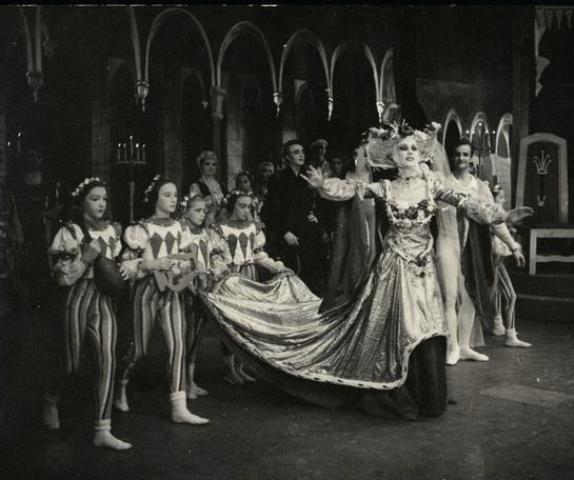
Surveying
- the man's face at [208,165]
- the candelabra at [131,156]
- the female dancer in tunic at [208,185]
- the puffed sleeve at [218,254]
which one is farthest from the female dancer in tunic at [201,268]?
the man's face at [208,165]

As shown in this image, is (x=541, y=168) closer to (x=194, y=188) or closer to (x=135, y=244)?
(x=194, y=188)

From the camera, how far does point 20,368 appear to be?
389 cm

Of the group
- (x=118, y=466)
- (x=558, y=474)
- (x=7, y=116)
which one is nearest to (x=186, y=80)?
(x=7, y=116)

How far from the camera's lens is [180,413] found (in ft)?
12.9

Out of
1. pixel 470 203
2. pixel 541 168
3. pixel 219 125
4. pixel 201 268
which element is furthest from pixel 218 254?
pixel 541 168

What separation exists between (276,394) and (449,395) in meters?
1.08

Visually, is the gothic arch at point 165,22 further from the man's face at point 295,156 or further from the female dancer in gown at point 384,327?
the female dancer in gown at point 384,327

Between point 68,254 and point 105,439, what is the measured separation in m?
0.93

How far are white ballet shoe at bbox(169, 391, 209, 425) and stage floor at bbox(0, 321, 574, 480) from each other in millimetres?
54

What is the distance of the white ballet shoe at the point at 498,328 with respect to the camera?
20.0ft

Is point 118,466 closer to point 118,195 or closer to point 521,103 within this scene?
point 118,195

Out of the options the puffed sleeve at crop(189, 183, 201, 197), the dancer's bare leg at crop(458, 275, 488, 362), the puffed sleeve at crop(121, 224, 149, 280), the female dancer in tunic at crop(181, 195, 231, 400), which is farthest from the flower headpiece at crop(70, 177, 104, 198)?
the dancer's bare leg at crop(458, 275, 488, 362)

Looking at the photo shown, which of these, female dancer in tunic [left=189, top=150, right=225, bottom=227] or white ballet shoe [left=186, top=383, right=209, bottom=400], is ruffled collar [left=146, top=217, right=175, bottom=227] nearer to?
female dancer in tunic [left=189, top=150, right=225, bottom=227]

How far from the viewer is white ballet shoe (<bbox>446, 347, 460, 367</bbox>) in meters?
5.34
